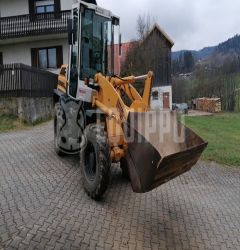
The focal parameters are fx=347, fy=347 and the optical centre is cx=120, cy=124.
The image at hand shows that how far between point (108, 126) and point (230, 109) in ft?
121

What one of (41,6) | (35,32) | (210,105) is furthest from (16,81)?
(210,105)

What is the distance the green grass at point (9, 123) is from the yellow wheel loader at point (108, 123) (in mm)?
5331

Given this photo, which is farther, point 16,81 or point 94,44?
point 16,81

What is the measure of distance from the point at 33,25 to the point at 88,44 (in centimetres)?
1657

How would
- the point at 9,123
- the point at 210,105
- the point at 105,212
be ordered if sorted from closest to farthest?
the point at 105,212, the point at 9,123, the point at 210,105

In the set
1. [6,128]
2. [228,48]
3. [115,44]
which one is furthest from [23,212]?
[228,48]

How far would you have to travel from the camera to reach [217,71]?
1886 inches

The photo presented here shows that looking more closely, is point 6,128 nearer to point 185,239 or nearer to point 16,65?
point 16,65

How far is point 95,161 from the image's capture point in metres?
6.02

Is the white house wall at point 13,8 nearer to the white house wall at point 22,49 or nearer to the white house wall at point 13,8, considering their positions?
the white house wall at point 13,8

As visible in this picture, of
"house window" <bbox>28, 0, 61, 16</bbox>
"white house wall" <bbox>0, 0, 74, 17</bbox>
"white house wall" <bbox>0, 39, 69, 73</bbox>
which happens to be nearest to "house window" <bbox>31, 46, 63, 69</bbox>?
"white house wall" <bbox>0, 39, 69, 73</bbox>

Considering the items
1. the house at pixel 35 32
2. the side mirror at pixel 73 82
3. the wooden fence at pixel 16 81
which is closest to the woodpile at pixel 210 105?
the house at pixel 35 32

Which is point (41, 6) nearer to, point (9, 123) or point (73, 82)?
point (9, 123)

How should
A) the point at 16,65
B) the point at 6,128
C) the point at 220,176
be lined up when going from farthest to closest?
the point at 16,65, the point at 6,128, the point at 220,176
